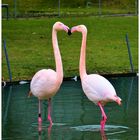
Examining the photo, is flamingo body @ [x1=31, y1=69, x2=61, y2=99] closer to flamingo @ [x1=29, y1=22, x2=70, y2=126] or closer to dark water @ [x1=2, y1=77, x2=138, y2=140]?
flamingo @ [x1=29, y1=22, x2=70, y2=126]

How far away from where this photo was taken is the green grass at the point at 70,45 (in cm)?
1953

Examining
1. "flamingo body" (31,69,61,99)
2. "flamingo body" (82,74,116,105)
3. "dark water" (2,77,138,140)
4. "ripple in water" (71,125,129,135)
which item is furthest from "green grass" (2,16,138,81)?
"flamingo body" (82,74,116,105)

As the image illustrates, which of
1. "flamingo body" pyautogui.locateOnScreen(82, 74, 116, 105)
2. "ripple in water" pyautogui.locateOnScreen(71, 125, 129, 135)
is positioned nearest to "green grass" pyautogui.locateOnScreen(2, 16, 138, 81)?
"ripple in water" pyautogui.locateOnScreen(71, 125, 129, 135)

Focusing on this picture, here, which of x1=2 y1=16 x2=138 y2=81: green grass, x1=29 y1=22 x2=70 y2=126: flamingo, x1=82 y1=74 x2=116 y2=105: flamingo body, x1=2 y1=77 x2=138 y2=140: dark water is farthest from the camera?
x1=2 y1=16 x2=138 y2=81: green grass

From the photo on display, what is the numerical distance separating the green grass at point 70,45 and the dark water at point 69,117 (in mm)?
2973

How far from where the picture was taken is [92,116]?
12047mm

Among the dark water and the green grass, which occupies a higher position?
the green grass

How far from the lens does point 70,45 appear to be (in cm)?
2522

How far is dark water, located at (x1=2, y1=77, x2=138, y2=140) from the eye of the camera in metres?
10.3

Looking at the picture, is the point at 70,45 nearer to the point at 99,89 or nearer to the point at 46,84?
the point at 46,84

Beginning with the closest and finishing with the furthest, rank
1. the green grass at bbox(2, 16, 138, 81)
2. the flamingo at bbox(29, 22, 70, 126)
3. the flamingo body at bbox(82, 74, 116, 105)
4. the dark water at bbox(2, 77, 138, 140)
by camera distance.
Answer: the dark water at bbox(2, 77, 138, 140)
the flamingo body at bbox(82, 74, 116, 105)
the flamingo at bbox(29, 22, 70, 126)
the green grass at bbox(2, 16, 138, 81)

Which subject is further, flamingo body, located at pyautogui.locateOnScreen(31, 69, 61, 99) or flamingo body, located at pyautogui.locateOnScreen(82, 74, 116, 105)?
flamingo body, located at pyautogui.locateOnScreen(31, 69, 61, 99)

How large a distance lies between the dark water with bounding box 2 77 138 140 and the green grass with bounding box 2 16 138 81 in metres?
2.97

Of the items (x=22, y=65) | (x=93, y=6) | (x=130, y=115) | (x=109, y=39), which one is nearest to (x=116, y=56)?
(x=22, y=65)
